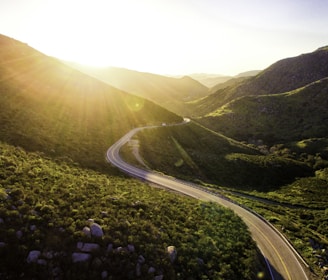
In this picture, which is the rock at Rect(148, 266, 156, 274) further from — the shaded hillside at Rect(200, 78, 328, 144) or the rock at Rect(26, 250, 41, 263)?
the shaded hillside at Rect(200, 78, 328, 144)

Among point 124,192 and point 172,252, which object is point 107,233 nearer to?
point 172,252

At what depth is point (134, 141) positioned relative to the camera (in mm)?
70688

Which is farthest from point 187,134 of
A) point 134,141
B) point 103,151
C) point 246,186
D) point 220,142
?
point 103,151

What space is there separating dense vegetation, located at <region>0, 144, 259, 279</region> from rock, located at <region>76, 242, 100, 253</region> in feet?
0.98

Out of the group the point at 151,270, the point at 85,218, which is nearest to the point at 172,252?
the point at 151,270

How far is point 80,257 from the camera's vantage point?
17.5 meters

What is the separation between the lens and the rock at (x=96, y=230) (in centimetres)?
1955

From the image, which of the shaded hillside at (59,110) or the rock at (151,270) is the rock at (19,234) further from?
the shaded hillside at (59,110)

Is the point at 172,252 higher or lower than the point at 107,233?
lower

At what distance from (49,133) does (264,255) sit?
4322 centimetres

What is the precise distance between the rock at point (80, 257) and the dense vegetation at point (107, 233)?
25 centimetres

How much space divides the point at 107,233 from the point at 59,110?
57.0 meters

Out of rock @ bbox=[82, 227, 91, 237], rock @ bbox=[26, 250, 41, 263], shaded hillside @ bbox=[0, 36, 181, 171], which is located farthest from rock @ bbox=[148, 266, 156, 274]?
shaded hillside @ bbox=[0, 36, 181, 171]

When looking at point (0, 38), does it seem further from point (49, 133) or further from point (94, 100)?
point (49, 133)
